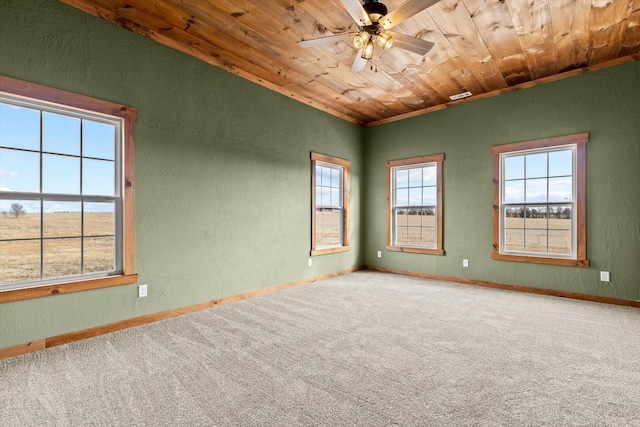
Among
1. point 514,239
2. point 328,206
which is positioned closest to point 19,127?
point 328,206

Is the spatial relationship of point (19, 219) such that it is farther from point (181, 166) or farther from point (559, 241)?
point (559, 241)

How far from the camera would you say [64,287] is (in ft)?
8.57

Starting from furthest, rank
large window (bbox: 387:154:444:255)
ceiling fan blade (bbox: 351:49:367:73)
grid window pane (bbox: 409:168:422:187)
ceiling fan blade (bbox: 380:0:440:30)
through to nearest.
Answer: grid window pane (bbox: 409:168:422:187), large window (bbox: 387:154:444:255), ceiling fan blade (bbox: 351:49:367:73), ceiling fan blade (bbox: 380:0:440:30)

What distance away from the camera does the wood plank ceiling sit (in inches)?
110

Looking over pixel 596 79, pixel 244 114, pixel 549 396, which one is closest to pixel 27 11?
pixel 244 114

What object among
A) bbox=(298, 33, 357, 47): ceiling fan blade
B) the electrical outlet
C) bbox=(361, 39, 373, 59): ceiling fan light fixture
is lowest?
the electrical outlet

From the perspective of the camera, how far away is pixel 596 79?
3852 millimetres

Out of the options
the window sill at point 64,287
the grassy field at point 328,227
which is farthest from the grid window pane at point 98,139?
the grassy field at point 328,227

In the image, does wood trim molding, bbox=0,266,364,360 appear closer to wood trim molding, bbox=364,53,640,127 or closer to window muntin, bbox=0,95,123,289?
window muntin, bbox=0,95,123,289

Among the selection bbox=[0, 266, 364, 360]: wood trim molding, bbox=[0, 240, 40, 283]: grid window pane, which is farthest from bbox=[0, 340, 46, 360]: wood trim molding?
bbox=[0, 240, 40, 283]: grid window pane

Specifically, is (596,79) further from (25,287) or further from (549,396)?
(25,287)

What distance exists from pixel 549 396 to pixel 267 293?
326 cm

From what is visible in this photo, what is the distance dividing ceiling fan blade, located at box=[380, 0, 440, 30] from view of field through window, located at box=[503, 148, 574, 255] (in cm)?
322

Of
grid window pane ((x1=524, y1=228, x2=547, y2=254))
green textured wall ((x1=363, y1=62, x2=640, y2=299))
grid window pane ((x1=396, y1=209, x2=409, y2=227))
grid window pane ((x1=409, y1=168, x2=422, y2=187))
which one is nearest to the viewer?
green textured wall ((x1=363, y1=62, x2=640, y2=299))
